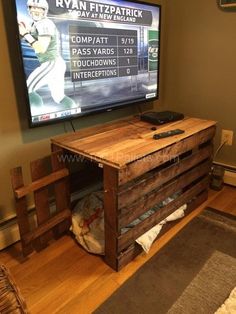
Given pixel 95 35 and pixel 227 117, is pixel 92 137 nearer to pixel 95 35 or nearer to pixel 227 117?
pixel 95 35

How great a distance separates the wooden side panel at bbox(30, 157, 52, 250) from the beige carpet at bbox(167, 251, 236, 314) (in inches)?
30.0

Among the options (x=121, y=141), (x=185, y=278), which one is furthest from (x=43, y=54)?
(x=185, y=278)

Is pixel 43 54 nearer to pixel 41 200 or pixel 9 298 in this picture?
pixel 41 200

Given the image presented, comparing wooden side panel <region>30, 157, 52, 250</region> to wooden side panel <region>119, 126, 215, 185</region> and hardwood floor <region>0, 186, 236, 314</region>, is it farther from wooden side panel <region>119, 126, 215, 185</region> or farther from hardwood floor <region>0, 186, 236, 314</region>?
wooden side panel <region>119, 126, 215, 185</region>

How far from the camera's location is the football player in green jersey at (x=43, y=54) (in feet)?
4.17

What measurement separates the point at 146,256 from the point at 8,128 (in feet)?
3.27

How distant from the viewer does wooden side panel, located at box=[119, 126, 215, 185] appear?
4.11 ft

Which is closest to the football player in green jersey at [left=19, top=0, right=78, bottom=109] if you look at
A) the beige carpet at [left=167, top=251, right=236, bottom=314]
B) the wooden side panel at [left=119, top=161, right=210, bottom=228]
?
the wooden side panel at [left=119, top=161, right=210, bottom=228]

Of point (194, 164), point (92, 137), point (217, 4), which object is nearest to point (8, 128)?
point (92, 137)

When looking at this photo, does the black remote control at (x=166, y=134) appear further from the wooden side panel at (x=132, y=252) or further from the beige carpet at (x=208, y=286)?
the beige carpet at (x=208, y=286)

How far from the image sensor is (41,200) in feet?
4.83

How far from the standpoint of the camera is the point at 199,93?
222 cm

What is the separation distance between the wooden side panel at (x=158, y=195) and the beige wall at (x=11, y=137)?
0.62 metres

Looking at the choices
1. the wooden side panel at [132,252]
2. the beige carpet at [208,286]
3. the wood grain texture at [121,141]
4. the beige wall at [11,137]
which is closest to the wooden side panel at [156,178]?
the wood grain texture at [121,141]
